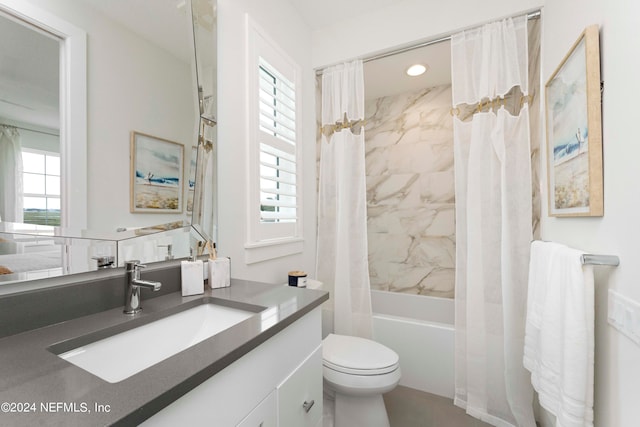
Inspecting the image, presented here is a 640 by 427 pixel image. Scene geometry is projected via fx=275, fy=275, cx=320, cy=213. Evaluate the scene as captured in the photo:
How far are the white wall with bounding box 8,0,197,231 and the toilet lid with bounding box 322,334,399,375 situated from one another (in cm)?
110

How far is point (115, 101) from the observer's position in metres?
0.94

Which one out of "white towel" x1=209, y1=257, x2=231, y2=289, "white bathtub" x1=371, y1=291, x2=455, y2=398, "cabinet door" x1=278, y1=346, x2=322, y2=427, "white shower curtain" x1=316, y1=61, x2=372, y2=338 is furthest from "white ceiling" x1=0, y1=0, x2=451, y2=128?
"white bathtub" x1=371, y1=291, x2=455, y2=398

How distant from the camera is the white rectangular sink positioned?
70 centimetres

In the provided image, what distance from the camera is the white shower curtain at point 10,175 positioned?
2.32ft

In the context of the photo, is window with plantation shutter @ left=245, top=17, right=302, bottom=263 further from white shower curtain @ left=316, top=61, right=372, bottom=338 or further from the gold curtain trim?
the gold curtain trim

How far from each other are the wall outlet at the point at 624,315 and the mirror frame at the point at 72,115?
1646 mm

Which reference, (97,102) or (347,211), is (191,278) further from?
(347,211)

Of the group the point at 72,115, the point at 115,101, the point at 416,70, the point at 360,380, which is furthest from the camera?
the point at 416,70

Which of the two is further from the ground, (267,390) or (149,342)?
(149,342)

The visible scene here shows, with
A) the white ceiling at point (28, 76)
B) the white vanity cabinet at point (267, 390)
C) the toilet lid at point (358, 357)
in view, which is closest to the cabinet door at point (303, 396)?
the white vanity cabinet at point (267, 390)

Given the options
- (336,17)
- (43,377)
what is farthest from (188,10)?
(43,377)

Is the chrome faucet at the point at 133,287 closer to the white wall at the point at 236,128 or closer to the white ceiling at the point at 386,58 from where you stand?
the white wall at the point at 236,128

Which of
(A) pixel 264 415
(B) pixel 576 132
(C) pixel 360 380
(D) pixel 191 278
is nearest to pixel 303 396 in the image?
(A) pixel 264 415

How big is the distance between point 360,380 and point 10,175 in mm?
1532
